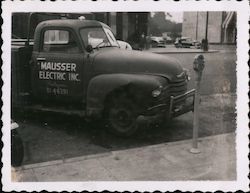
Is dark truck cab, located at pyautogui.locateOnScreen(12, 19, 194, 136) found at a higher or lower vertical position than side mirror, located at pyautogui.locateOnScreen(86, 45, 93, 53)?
lower

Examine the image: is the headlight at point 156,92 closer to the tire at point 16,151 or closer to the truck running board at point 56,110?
the truck running board at point 56,110

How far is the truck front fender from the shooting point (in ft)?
17.8

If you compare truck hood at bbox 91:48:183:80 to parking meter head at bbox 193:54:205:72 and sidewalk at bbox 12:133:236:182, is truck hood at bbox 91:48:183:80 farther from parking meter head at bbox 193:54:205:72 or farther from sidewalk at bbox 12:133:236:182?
sidewalk at bbox 12:133:236:182

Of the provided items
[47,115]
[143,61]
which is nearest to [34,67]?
[47,115]

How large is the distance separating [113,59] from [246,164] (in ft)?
8.06

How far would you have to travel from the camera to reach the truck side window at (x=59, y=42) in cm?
608

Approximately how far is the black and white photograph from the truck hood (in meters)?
0.02

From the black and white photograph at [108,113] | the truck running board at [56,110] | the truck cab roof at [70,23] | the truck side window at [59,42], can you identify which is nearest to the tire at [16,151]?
the black and white photograph at [108,113]

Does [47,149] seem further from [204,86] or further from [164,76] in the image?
[204,86]

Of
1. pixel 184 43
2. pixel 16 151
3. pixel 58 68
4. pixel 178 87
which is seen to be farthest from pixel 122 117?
pixel 184 43

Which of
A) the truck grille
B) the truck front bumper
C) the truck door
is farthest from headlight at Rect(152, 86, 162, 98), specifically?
the truck door

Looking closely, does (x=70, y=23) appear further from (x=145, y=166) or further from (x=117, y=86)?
(x=145, y=166)

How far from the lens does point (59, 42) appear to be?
6.21 m

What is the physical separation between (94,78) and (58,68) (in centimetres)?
69
